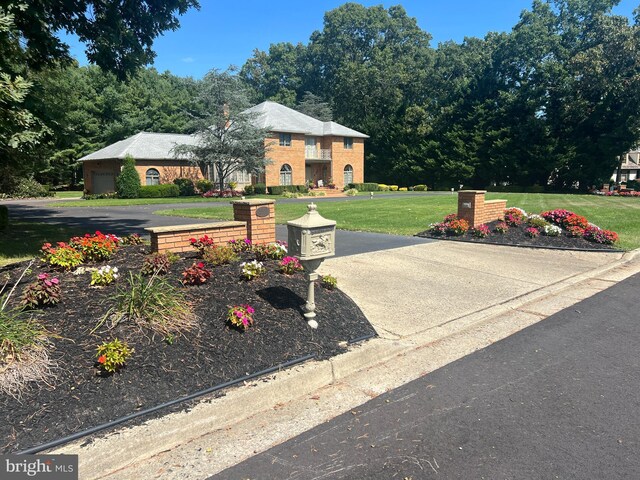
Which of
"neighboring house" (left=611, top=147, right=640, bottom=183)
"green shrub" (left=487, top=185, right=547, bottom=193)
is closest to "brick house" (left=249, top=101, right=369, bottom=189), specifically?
"green shrub" (left=487, top=185, right=547, bottom=193)

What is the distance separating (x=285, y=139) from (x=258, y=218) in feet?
106

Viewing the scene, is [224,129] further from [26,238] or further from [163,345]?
[163,345]

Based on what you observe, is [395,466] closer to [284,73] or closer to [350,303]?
[350,303]

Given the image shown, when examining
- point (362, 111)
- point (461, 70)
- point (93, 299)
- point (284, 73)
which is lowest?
point (93, 299)

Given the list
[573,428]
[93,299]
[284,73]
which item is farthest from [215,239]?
[284,73]

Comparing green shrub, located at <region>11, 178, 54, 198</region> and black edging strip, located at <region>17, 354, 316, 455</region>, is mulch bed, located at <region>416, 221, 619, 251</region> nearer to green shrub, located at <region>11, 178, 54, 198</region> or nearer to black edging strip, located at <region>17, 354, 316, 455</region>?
black edging strip, located at <region>17, 354, 316, 455</region>

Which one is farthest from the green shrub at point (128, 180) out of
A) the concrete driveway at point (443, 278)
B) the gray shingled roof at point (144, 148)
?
the concrete driveway at point (443, 278)

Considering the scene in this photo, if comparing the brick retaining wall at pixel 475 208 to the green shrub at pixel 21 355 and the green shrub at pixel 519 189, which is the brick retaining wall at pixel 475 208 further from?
the green shrub at pixel 519 189

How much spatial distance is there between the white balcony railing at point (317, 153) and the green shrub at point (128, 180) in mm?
15301

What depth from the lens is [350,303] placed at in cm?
576

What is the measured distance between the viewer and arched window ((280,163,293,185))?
38.0 metres

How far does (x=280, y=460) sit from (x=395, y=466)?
2.50ft

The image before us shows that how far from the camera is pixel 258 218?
686cm

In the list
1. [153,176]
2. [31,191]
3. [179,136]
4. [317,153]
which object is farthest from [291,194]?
[31,191]
